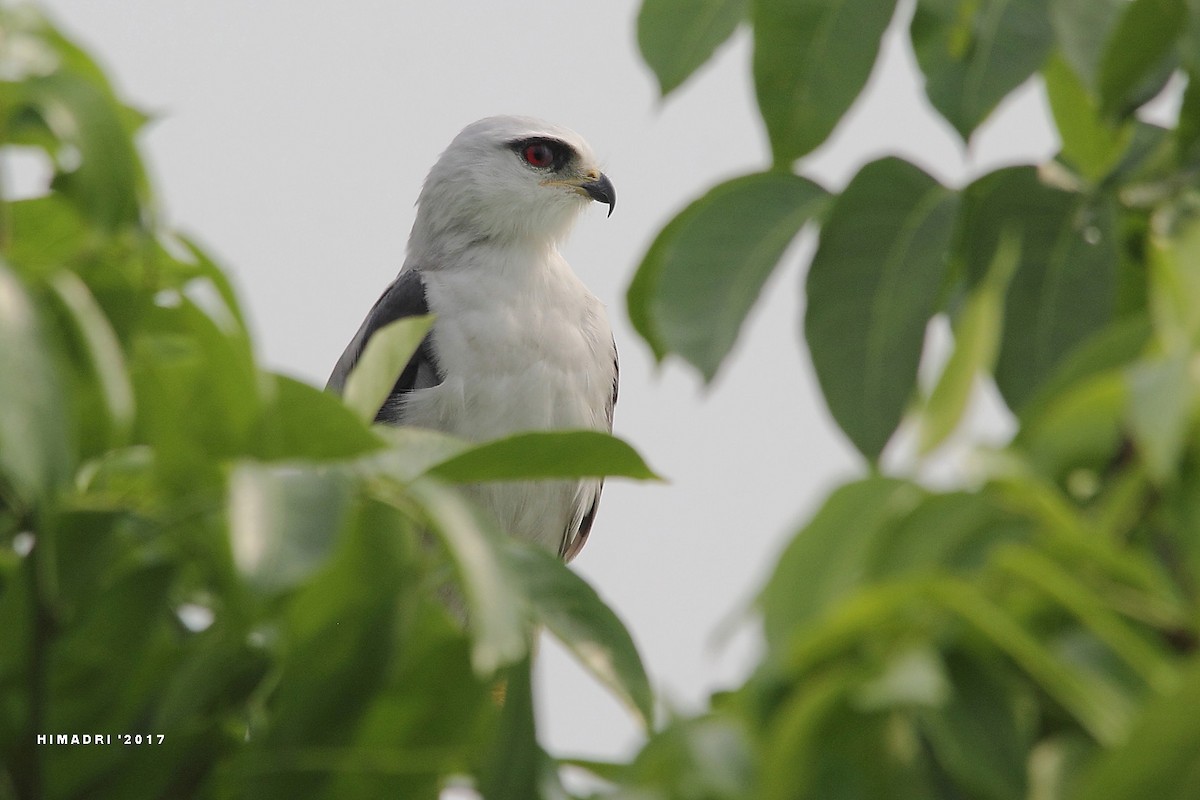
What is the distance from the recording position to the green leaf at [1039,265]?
235 cm

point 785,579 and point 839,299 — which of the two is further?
point 839,299

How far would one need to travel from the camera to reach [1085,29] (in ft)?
7.52

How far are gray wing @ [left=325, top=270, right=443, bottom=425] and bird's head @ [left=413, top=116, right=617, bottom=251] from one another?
52 centimetres

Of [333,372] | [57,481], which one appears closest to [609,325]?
[333,372]

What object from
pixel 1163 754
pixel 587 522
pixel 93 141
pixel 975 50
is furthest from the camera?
pixel 587 522

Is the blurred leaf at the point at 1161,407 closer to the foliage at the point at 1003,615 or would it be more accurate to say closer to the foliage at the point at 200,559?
the foliage at the point at 1003,615

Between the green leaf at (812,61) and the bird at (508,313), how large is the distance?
13.3ft

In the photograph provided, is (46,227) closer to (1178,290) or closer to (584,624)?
(584,624)

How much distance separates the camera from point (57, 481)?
140cm

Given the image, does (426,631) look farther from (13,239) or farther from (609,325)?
(609,325)

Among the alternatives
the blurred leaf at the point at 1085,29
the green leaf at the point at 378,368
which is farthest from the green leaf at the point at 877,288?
the green leaf at the point at 378,368

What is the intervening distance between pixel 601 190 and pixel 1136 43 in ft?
19.4

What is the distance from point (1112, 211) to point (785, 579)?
4.90 ft

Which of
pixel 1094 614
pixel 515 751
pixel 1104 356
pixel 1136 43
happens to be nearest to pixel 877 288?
pixel 1136 43
